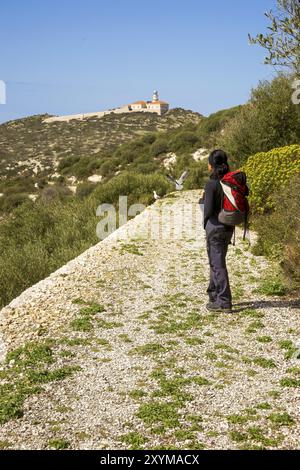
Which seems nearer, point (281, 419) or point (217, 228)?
point (281, 419)

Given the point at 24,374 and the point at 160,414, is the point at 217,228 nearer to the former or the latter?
the point at 160,414

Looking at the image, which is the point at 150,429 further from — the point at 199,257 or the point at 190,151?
the point at 190,151

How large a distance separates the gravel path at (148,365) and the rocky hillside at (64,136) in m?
41.2

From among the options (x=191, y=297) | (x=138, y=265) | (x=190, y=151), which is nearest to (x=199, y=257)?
(x=138, y=265)

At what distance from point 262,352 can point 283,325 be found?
38.3 inches

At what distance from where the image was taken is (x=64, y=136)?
249ft

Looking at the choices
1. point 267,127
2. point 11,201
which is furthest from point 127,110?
point 267,127

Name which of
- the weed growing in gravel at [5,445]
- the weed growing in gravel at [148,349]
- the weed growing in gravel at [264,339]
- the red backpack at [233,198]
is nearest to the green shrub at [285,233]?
the red backpack at [233,198]

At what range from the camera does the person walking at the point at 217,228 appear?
264 inches

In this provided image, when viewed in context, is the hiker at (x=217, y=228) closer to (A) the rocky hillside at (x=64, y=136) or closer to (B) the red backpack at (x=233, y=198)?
(B) the red backpack at (x=233, y=198)

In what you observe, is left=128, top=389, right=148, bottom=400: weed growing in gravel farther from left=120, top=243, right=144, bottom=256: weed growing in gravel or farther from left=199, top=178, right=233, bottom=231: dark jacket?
left=120, top=243, right=144, bottom=256: weed growing in gravel

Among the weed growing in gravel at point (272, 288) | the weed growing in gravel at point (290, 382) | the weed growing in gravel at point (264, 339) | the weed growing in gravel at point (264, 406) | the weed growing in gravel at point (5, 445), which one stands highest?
the weed growing in gravel at point (272, 288)

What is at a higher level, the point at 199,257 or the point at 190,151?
the point at 190,151

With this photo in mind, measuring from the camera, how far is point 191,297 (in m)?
8.21
